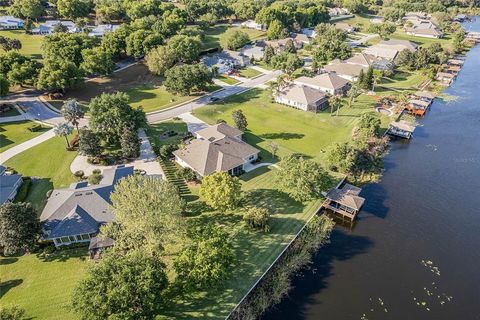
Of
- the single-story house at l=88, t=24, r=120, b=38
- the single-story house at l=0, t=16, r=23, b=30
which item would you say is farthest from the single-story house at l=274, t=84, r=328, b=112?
the single-story house at l=0, t=16, r=23, b=30

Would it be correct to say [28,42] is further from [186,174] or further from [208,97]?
[186,174]

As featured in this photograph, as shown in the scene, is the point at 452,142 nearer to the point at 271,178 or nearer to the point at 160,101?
the point at 271,178

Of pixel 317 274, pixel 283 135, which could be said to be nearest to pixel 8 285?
pixel 317 274

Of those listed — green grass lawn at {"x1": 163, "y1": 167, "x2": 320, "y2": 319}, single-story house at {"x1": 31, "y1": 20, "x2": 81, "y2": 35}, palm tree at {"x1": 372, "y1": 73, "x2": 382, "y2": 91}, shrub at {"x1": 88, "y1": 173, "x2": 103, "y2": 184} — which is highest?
single-story house at {"x1": 31, "y1": 20, "x2": 81, "y2": 35}

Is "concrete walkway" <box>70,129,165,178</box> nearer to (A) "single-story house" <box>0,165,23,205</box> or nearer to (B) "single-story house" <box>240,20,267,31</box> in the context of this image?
(A) "single-story house" <box>0,165,23,205</box>

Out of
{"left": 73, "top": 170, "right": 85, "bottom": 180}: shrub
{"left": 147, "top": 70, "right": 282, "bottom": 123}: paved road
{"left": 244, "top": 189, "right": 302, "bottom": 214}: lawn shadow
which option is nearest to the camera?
{"left": 244, "top": 189, "right": 302, "bottom": 214}: lawn shadow

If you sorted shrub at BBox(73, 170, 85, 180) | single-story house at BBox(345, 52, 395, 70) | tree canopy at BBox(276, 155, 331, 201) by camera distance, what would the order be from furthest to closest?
single-story house at BBox(345, 52, 395, 70) < shrub at BBox(73, 170, 85, 180) < tree canopy at BBox(276, 155, 331, 201)

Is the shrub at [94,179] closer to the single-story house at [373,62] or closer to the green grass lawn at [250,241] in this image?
the green grass lawn at [250,241]

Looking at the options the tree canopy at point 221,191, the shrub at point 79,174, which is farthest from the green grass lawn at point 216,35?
the tree canopy at point 221,191
